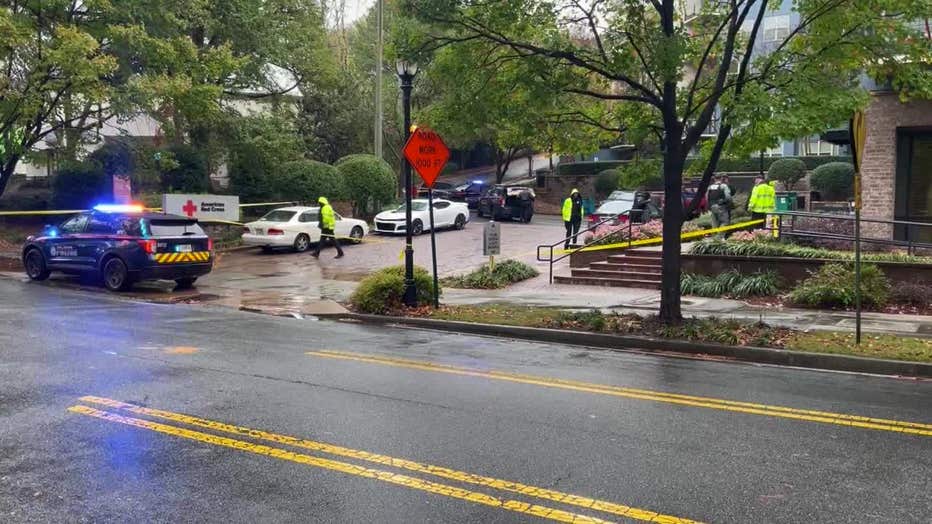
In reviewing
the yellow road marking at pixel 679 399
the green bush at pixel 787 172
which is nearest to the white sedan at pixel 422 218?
the green bush at pixel 787 172

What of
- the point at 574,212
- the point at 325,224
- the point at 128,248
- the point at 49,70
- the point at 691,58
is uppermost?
the point at 49,70

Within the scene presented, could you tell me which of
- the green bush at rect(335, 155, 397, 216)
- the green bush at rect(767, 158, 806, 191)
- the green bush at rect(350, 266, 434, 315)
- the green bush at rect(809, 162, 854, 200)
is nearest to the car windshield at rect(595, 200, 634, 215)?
the green bush at rect(767, 158, 806, 191)

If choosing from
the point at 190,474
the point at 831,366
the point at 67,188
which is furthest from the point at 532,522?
the point at 67,188

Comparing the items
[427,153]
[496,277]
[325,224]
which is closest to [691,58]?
[427,153]

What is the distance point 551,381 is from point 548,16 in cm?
584

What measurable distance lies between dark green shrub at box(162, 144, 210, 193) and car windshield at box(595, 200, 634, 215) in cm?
1455

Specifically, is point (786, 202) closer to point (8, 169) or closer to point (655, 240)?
point (655, 240)

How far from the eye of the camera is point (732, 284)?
15617 millimetres

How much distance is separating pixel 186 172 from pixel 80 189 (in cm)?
356

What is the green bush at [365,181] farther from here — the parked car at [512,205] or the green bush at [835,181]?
the green bush at [835,181]

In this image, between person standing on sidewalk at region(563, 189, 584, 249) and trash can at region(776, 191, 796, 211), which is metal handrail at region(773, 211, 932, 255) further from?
person standing on sidewalk at region(563, 189, 584, 249)

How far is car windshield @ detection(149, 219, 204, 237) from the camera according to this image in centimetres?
1681

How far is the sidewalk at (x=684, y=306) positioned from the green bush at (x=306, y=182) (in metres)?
13.9

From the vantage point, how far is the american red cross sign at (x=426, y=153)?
44.2 feet
